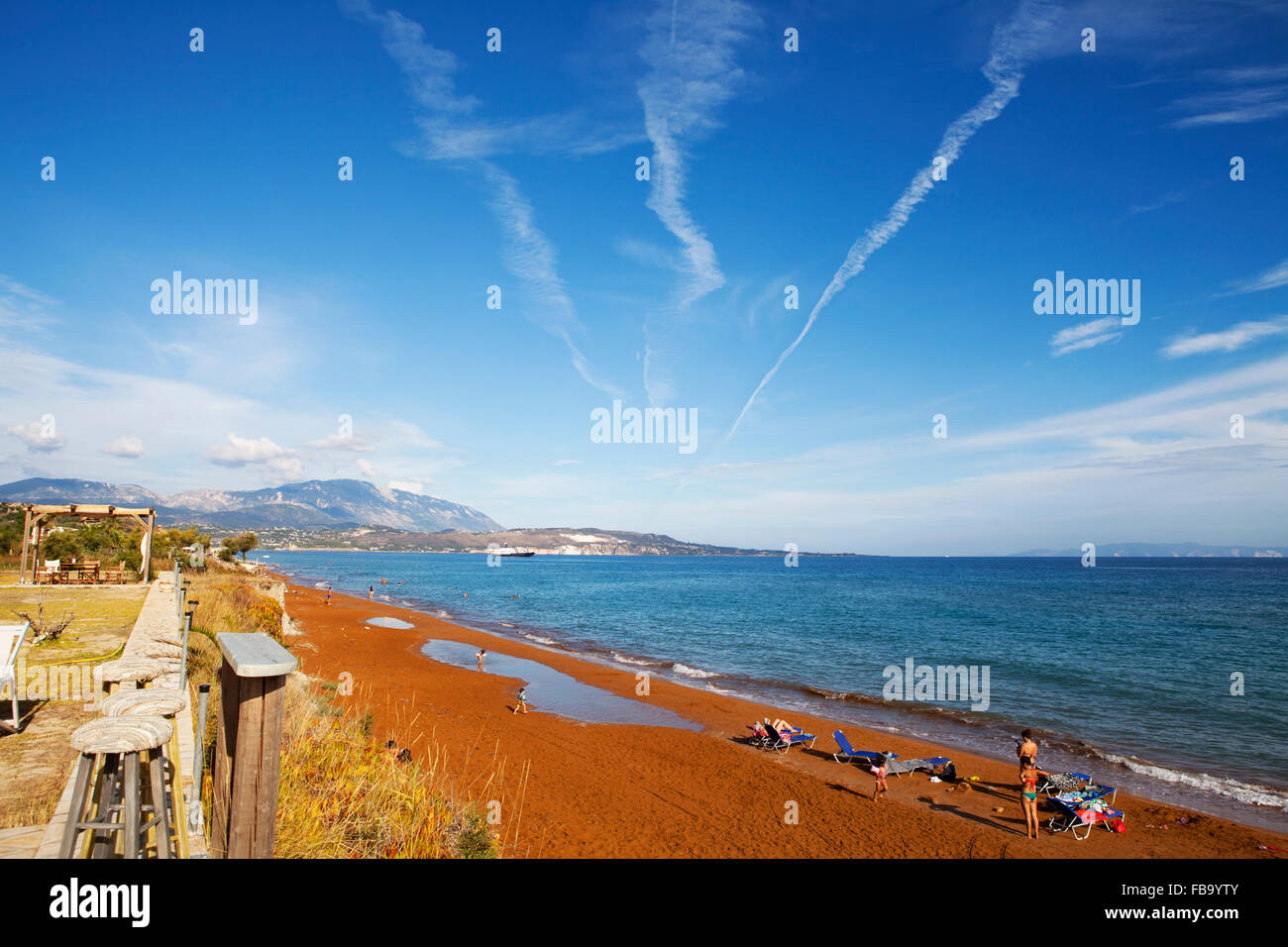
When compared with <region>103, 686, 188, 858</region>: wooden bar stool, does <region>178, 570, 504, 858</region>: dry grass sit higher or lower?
lower

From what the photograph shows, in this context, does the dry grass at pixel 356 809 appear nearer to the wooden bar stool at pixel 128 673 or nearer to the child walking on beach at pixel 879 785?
the wooden bar stool at pixel 128 673

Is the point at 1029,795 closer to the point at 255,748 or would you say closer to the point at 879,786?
the point at 879,786

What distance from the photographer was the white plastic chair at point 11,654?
22.2 feet

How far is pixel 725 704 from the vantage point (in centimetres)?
2109

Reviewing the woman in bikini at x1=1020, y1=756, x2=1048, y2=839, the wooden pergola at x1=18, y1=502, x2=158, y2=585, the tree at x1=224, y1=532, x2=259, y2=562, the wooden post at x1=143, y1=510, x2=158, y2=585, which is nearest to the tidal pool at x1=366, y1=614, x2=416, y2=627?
the wooden post at x1=143, y1=510, x2=158, y2=585

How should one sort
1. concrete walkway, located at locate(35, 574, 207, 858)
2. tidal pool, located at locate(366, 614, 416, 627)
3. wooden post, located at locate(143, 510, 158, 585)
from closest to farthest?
1. concrete walkway, located at locate(35, 574, 207, 858)
2. wooden post, located at locate(143, 510, 158, 585)
3. tidal pool, located at locate(366, 614, 416, 627)

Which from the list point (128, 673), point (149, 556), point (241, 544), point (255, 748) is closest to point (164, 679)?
point (128, 673)

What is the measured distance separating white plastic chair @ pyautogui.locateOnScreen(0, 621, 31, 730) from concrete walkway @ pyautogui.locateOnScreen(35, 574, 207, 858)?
3.20 feet

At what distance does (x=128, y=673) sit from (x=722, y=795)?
34.1ft

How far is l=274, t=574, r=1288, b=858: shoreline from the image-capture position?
1066 centimetres

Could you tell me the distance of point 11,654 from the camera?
6.92m

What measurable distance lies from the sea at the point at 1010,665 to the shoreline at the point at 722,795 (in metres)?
1.66

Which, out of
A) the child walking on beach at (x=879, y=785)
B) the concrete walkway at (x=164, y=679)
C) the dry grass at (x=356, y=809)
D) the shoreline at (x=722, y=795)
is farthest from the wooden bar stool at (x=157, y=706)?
the child walking on beach at (x=879, y=785)

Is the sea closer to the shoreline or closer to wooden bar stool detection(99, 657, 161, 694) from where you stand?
the shoreline
